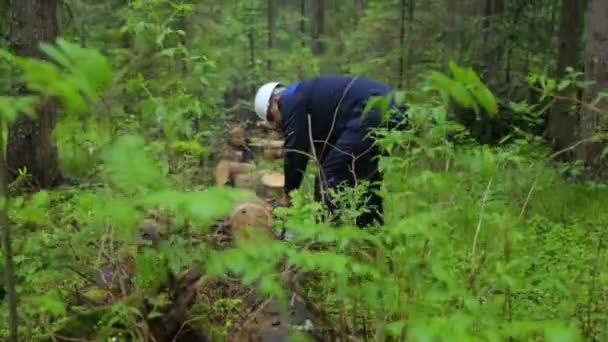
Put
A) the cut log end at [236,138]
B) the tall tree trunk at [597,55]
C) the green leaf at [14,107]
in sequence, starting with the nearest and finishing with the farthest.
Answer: the green leaf at [14,107] → the tall tree trunk at [597,55] → the cut log end at [236,138]

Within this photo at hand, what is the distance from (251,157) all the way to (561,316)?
28.4 ft

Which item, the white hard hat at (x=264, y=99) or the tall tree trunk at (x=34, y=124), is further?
the tall tree trunk at (x=34, y=124)

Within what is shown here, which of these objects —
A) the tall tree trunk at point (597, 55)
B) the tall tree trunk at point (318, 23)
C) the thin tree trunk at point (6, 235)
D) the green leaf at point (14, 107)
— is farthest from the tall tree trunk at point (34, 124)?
the tall tree trunk at point (318, 23)

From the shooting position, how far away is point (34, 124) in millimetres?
7453

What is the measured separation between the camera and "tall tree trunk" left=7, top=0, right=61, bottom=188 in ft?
23.1

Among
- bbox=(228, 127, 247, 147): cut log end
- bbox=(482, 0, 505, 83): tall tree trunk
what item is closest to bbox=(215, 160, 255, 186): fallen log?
bbox=(228, 127, 247, 147): cut log end

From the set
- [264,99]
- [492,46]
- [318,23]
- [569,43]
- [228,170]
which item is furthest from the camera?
[318,23]

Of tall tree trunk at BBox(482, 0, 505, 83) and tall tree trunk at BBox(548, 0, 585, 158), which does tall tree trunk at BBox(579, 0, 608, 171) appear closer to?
tall tree trunk at BBox(548, 0, 585, 158)

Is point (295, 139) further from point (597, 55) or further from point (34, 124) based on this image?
point (597, 55)

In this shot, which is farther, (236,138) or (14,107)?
(236,138)

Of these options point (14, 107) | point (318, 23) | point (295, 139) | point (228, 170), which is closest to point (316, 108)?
point (295, 139)

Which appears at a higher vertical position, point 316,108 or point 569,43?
point 569,43

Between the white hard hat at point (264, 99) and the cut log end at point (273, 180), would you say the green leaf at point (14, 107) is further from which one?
the cut log end at point (273, 180)

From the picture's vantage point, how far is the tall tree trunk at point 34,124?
23.1 ft
